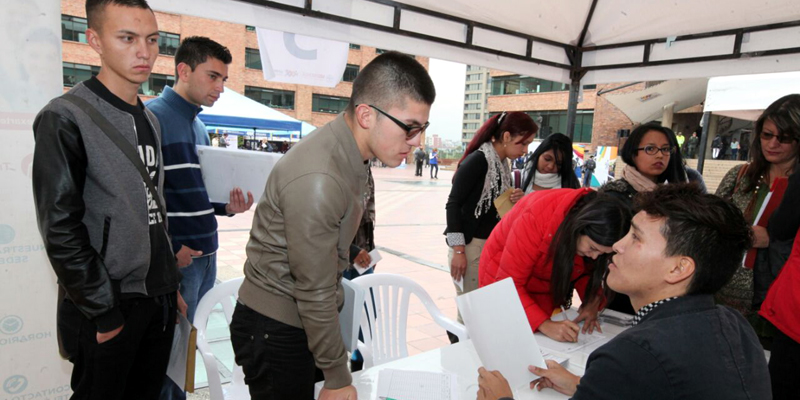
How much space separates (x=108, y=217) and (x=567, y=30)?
330 centimetres

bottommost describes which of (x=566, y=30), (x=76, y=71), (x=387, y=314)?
(x=387, y=314)

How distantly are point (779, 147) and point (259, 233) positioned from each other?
7.57ft

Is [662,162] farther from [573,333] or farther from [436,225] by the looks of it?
[436,225]

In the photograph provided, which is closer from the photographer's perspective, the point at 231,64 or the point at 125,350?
the point at 125,350

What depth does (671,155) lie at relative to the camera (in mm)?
2557

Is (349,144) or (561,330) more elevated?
(349,144)

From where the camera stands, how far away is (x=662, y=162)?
96.2 inches

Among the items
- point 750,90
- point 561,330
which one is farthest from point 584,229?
point 750,90

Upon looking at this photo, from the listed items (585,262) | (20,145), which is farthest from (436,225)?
(20,145)

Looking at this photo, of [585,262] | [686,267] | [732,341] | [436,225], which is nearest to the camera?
[732,341]

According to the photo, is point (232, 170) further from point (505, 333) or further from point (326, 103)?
point (326, 103)

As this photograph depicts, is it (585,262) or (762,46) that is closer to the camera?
(585,262)

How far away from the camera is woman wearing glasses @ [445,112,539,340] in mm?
2654

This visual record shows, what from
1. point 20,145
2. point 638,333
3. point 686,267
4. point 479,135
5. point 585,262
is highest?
point 479,135
